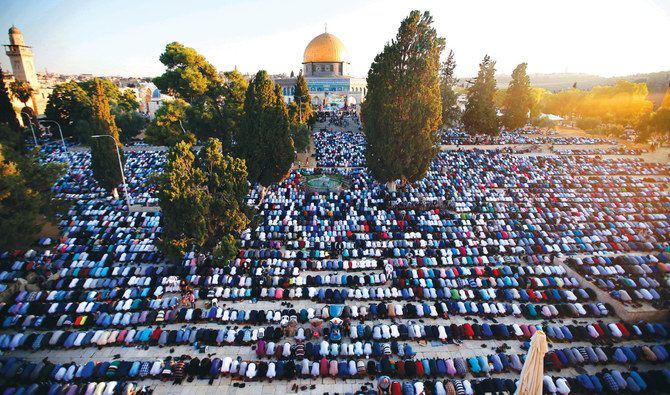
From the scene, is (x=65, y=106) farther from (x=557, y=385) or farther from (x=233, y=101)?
(x=557, y=385)

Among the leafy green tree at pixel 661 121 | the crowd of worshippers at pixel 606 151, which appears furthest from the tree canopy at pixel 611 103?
the crowd of worshippers at pixel 606 151

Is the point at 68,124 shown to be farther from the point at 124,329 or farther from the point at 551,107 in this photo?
the point at 551,107

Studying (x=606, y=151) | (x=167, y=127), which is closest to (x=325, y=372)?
(x=167, y=127)

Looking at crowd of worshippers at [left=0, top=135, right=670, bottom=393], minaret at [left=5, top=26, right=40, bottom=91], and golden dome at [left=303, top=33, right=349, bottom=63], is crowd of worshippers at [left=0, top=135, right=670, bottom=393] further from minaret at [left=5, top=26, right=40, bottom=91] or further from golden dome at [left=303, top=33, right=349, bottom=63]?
golden dome at [left=303, top=33, right=349, bottom=63]

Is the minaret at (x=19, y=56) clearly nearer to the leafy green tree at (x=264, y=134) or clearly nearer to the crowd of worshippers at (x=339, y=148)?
the crowd of worshippers at (x=339, y=148)

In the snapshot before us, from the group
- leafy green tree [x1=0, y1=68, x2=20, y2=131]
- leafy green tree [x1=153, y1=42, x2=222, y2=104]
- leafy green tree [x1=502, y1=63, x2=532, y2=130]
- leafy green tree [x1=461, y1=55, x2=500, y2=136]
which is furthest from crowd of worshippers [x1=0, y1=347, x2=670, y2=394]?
leafy green tree [x1=502, y1=63, x2=532, y2=130]

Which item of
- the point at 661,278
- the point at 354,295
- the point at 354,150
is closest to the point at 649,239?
the point at 661,278

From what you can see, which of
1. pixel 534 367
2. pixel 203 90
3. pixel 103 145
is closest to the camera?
pixel 534 367
